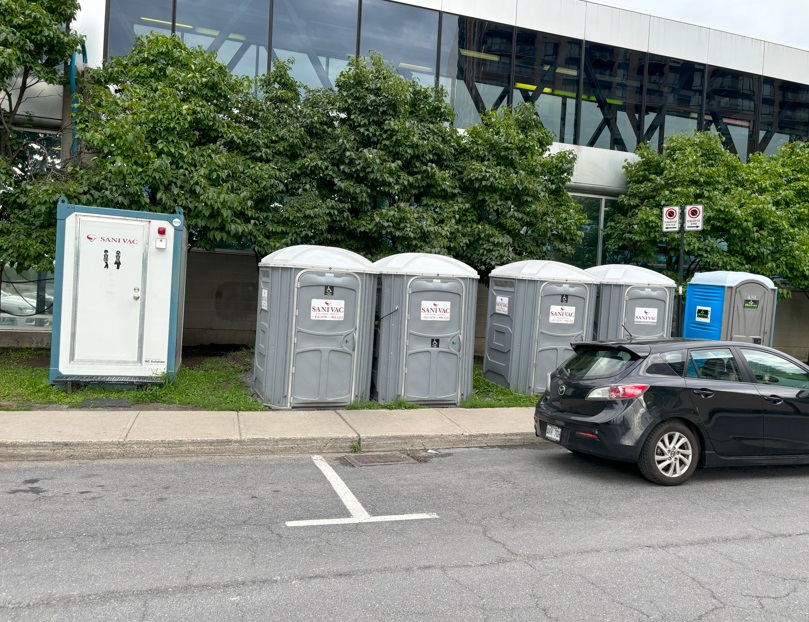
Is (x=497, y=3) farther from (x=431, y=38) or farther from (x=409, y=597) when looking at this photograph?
(x=409, y=597)

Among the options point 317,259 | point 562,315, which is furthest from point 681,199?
point 317,259

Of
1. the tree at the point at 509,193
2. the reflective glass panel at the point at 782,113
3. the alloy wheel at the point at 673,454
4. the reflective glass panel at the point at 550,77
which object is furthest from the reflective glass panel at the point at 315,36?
the reflective glass panel at the point at 782,113

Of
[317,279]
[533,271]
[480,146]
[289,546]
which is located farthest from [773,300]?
[289,546]

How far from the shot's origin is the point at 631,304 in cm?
1141

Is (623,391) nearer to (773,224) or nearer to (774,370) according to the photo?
(774,370)

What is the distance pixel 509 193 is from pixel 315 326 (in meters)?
5.66

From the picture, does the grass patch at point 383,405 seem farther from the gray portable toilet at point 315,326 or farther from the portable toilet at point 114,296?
the portable toilet at point 114,296

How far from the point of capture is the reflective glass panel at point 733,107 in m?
18.5

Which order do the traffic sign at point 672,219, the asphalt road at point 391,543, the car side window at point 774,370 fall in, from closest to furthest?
the asphalt road at point 391,543, the car side window at point 774,370, the traffic sign at point 672,219

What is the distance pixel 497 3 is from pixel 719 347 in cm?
1188

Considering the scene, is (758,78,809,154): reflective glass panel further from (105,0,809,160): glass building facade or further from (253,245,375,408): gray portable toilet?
(253,245,375,408): gray portable toilet

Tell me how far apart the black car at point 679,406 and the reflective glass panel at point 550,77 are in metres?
11.0

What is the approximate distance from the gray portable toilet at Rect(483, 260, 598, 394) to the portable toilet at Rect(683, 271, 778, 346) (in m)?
2.54

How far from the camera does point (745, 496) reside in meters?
6.47
